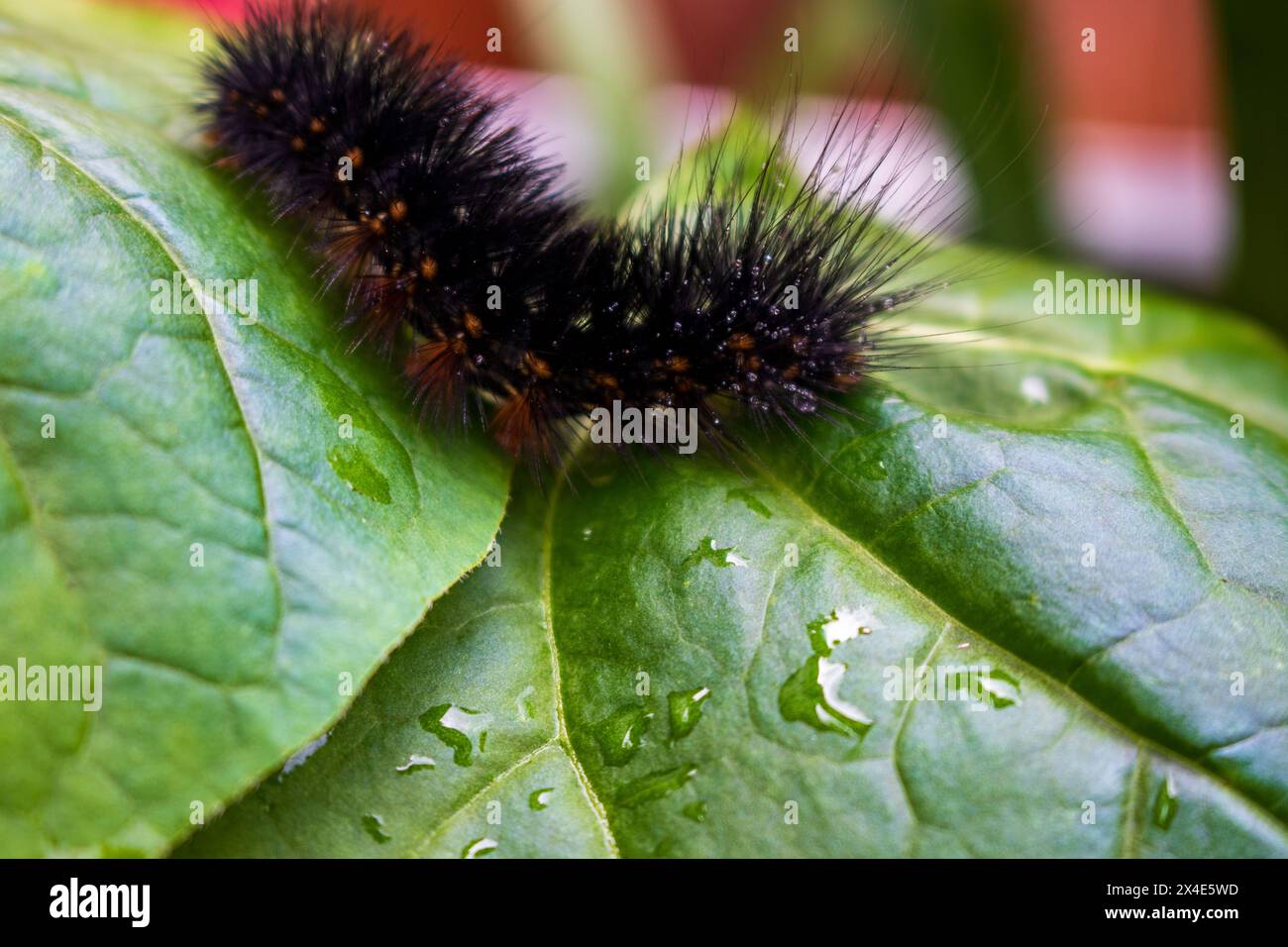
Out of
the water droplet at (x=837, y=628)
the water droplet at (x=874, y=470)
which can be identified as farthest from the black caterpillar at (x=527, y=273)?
the water droplet at (x=837, y=628)

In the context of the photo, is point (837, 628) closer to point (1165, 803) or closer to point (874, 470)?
point (874, 470)

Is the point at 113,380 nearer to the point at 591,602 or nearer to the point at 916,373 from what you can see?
the point at 591,602

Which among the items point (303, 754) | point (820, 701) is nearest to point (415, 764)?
point (303, 754)

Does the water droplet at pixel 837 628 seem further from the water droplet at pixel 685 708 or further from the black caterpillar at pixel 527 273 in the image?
the black caterpillar at pixel 527 273

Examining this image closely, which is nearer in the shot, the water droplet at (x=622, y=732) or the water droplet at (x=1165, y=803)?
the water droplet at (x=1165, y=803)
